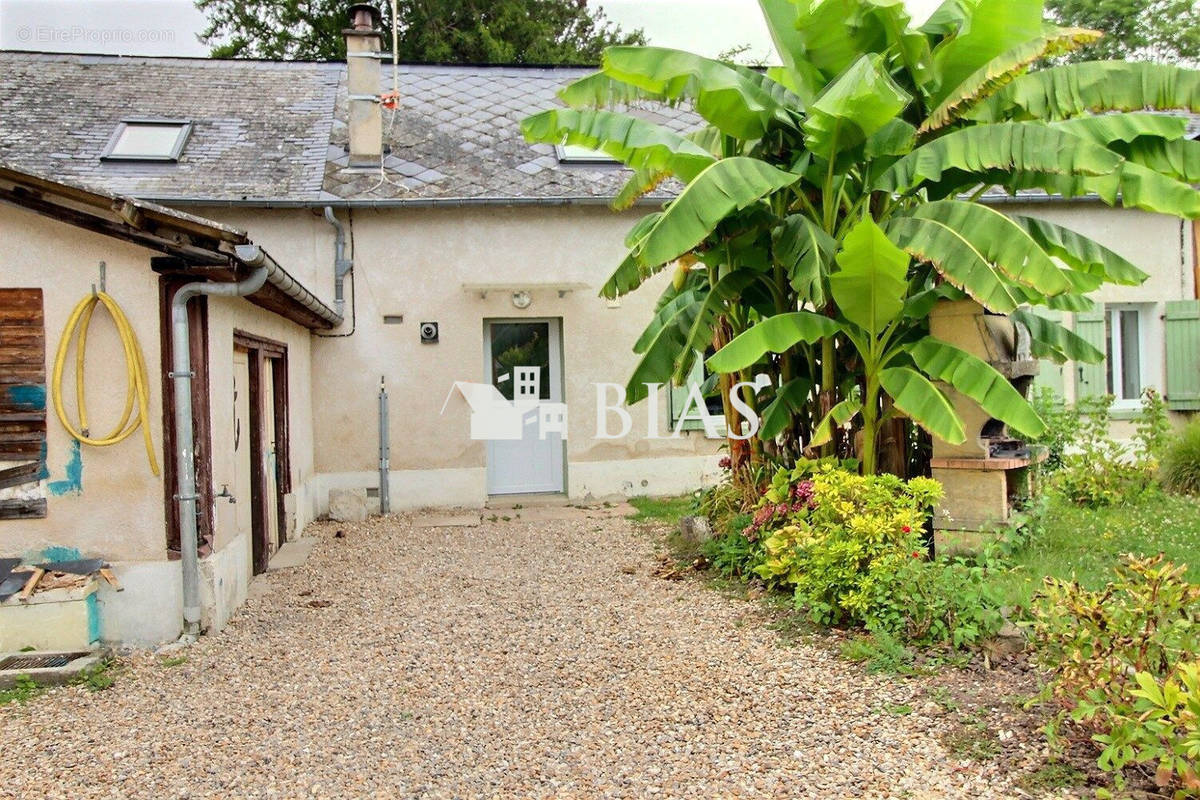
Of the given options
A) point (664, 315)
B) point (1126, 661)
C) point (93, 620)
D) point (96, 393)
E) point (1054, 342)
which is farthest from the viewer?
point (664, 315)

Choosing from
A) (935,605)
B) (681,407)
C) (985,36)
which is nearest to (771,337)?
(935,605)

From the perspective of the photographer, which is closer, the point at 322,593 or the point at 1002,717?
the point at 1002,717

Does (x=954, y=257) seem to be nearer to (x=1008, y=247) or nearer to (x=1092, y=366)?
(x=1008, y=247)

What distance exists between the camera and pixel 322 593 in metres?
6.71

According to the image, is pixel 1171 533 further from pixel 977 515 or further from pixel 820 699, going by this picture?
pixel 820 699

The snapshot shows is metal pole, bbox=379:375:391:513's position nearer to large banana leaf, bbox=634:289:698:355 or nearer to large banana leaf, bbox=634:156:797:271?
large banana leaf, bbox=634:289:698:355

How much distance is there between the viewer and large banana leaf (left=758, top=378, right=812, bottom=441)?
642 cm

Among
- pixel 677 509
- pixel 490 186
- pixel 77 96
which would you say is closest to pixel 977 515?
pixel 677 509

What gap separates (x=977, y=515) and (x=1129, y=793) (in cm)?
308

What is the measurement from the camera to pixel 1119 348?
460 inches

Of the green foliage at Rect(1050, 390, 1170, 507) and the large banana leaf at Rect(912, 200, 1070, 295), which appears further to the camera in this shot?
the green foliage at Rect(1050, 390, 1170, 507)

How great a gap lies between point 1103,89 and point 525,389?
6.97 m

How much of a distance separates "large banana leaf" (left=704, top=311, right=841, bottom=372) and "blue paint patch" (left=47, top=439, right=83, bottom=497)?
3.90 metres

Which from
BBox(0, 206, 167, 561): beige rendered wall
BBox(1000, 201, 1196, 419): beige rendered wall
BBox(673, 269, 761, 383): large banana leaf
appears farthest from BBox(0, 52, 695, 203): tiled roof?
BBox(1000, 201, 1196, 419): beige rendered wall
